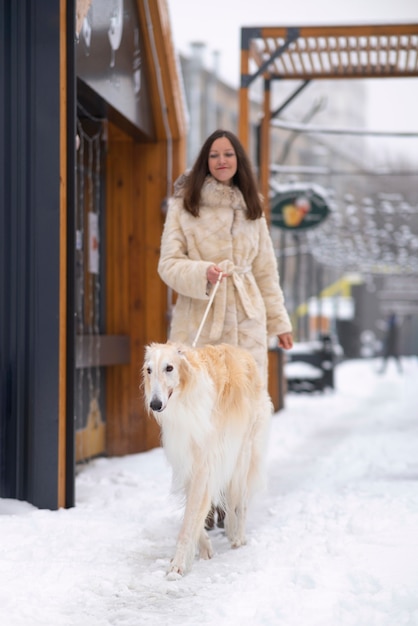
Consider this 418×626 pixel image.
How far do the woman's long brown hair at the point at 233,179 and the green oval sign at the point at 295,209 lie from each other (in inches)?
211

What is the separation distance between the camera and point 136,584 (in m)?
3.42

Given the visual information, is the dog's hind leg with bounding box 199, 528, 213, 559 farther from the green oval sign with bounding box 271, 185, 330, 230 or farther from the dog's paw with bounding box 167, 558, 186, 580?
the green oval sign with bounding box 271, 185, 330, 230

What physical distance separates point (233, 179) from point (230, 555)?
190 cm

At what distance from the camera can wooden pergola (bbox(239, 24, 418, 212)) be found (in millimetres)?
8227

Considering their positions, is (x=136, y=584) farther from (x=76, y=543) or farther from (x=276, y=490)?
(x=276, y=490)

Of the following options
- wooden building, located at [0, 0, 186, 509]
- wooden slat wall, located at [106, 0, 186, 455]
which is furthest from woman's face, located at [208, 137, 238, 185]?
wooden slat wall, located at [106, 0, 186, 455]

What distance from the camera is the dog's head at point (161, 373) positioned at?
3393 millimetres

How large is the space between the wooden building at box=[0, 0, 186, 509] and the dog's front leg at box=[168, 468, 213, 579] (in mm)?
1014

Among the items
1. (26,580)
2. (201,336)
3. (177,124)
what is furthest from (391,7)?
(26,580)

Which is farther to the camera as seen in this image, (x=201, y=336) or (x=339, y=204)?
(x=339, y=204)

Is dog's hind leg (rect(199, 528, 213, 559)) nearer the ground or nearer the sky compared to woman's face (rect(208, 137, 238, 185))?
nearer the ground

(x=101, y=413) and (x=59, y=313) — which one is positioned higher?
(x=59, y=313)

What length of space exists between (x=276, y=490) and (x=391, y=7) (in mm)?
5555

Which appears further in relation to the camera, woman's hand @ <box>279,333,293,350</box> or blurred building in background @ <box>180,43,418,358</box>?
blurred building in background @ <box>180,43,418,358</box>
